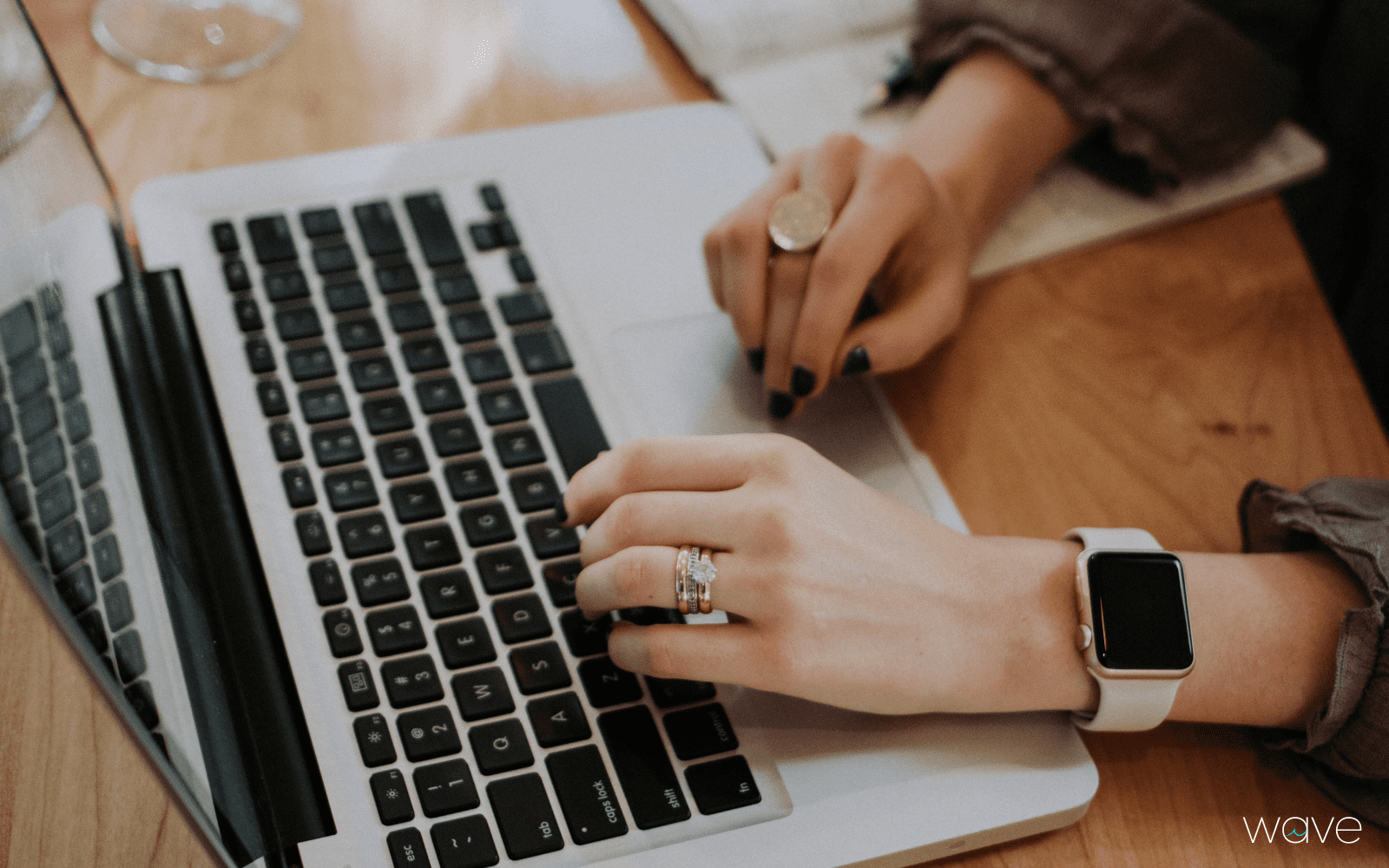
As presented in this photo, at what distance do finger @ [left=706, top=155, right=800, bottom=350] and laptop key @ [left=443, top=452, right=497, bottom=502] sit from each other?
0.16m

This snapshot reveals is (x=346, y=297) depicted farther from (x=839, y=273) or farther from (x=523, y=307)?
(x=839, y=273)

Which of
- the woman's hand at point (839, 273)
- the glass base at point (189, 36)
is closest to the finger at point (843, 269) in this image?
the woman's hand at point (839, 273)

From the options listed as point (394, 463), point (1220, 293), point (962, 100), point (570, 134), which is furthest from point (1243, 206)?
point (394, 463)

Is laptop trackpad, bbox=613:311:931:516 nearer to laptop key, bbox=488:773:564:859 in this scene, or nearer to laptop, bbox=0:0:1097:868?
laptop, bbox=0:0:1097:868

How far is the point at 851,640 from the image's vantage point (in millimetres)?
448

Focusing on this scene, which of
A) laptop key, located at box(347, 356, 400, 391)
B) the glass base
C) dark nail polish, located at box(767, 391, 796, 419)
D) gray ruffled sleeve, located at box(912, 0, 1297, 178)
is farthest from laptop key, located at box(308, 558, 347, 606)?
gray ruffled sleeve, located at box(912, 0, 1297, 178)

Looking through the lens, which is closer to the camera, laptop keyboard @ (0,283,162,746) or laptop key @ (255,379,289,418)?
laptop keyboard @ (0,283,162,746)

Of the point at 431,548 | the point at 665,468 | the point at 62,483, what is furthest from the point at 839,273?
the point at 62,483

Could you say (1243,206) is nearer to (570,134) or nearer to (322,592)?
(570,134)

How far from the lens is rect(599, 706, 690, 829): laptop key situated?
0.42 metres

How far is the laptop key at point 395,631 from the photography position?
44 centimetres

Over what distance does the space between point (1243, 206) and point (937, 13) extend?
10.3 inches

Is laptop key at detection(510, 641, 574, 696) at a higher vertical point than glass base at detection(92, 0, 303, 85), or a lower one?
lower

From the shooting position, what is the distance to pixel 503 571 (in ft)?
1.56
